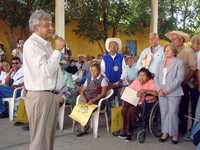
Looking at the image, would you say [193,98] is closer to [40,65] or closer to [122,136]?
[122,136]

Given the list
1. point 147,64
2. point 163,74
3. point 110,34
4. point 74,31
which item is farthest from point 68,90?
point 110,34

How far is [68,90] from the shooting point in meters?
8.80

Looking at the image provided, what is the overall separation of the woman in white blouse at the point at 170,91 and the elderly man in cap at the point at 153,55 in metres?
0.50

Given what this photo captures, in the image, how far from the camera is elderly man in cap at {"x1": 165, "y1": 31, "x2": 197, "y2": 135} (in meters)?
7.21

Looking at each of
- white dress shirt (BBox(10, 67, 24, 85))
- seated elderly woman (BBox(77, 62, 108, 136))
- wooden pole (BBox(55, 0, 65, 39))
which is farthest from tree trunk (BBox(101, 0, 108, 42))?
seated elderly woman (BBox(77, 62, 108, 136))

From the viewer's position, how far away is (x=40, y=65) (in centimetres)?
432

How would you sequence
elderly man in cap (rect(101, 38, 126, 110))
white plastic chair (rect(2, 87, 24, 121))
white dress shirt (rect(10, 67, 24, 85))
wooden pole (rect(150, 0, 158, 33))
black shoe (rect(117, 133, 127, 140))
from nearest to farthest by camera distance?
black shoe (rect(117, 133, 127, 140)), elderly man in cap (rect(101, 38, 126, 110)), white plastic chair (rect(2, 87, 24, 121)), white dress shirt (rect(10, 67, 24, 85)), wooden pole (rect(150, 0, 158, 33))

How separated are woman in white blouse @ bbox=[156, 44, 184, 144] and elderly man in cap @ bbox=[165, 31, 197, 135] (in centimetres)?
23

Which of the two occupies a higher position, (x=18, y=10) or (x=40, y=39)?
(x=18, y=10)

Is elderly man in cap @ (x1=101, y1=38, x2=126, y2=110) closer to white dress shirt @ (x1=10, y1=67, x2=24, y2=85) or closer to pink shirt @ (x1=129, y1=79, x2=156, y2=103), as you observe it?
pink shirt @ (x1=129, y1=79, x2=156, y2=103)

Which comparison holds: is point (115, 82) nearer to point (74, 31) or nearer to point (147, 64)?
point (147, 64)

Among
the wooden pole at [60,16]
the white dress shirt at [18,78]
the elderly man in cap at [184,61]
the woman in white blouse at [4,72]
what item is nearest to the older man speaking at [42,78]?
the elderly man in cap at [184,61]

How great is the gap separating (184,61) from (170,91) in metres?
0.67

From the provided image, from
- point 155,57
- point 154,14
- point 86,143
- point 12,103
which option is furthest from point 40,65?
point 154,14
